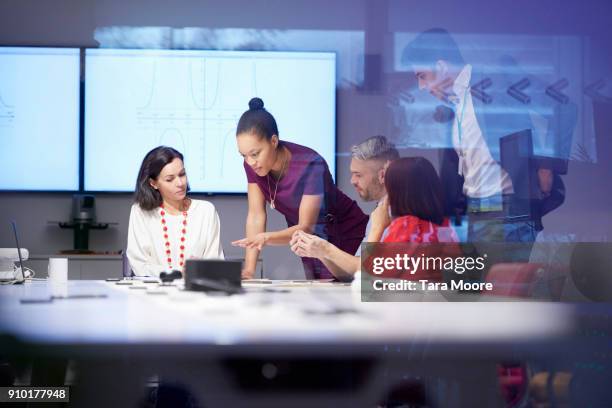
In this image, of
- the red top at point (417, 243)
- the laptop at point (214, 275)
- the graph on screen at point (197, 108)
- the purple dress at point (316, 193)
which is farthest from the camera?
the graph on screen at point (197, 108)

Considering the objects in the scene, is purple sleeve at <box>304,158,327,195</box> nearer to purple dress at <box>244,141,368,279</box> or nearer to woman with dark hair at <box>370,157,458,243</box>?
purple dress at <box>244,141,368,279</box>

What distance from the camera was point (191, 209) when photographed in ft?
8.83

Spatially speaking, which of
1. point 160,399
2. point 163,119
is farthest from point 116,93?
point 160,399

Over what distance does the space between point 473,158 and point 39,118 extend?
4.69 feet

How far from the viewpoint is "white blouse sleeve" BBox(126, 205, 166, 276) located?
2670 mm

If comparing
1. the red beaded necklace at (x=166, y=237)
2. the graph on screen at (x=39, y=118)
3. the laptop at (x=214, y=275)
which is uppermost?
the graph on screen at (x=39, y=118)

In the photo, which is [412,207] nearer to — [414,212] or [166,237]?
[414,212]

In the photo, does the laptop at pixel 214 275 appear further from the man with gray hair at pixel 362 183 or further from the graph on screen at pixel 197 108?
the graph on screen at pixel 197 108

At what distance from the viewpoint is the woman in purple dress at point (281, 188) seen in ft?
8.54

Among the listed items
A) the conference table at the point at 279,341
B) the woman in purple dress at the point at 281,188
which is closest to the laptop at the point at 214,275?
the conference table at the point at 279,341

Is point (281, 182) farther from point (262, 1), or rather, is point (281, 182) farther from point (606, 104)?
point (606, 104)

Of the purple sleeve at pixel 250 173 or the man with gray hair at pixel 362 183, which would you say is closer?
the man with gray hair at pixel 362 183

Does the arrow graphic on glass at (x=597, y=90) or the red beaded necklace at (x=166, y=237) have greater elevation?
the arrow graphic on glass at (x=597, y=90)

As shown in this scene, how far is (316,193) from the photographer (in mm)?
2639
